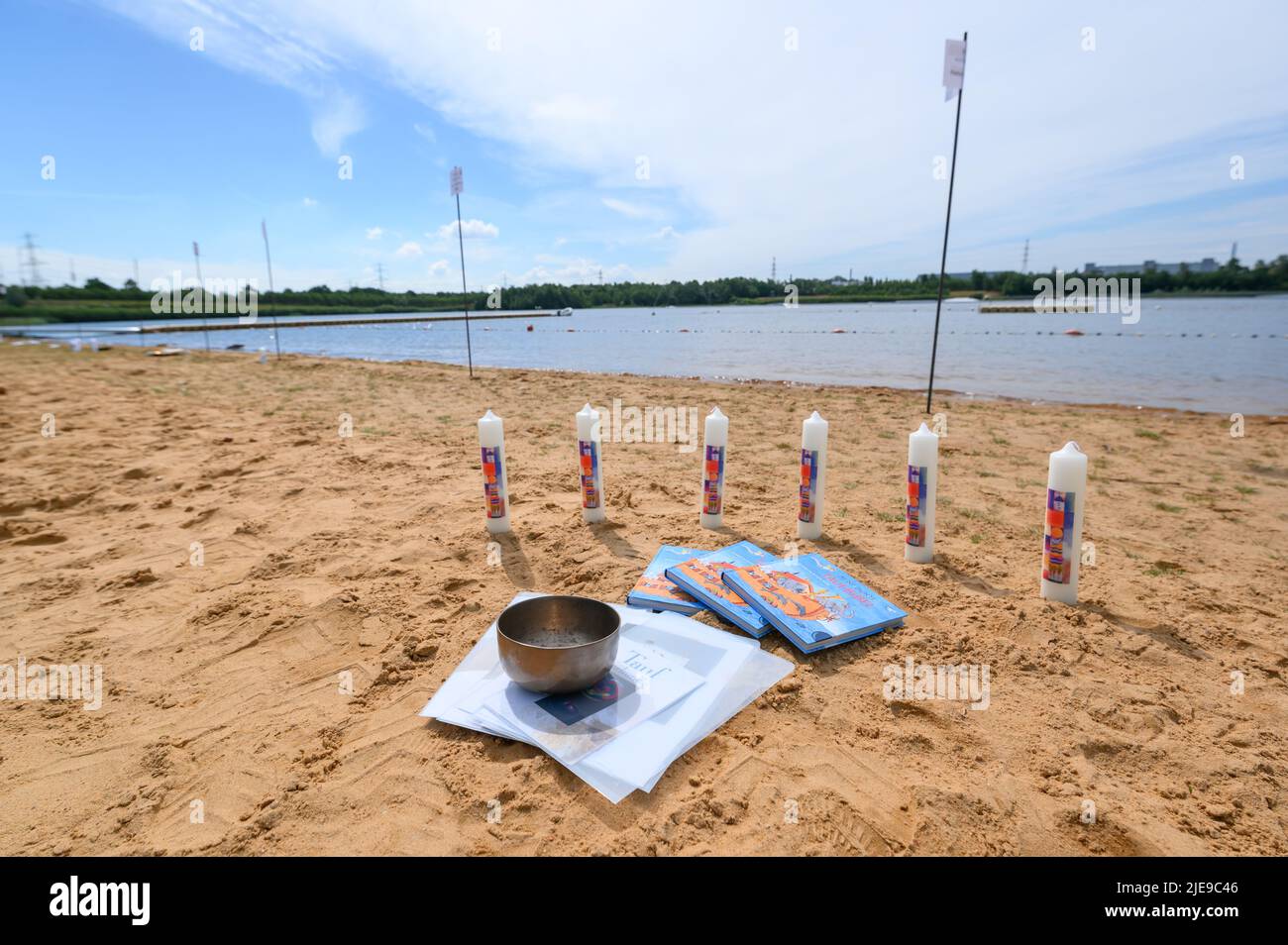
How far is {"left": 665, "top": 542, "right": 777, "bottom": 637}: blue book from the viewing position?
2689mm

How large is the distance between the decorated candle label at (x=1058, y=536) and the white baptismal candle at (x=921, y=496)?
1.81 feet

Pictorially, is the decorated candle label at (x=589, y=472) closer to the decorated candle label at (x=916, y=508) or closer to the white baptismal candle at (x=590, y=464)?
the white baptismal candle at (x=590, y=464)

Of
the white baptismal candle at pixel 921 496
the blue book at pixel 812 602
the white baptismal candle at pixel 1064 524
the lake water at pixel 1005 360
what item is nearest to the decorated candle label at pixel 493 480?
the blue book at pixel 812 602

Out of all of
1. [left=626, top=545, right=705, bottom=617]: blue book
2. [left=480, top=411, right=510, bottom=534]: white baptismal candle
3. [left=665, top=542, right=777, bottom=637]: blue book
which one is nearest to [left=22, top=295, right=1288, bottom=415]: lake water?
[left=665, top=542, right=777, bottom=637]: blue book

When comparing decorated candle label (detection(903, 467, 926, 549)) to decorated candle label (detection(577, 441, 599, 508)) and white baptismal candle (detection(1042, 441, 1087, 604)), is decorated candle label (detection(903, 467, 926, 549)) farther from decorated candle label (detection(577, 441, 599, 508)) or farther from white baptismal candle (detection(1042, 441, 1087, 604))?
decorated candle label (detection(577, 441, 599, 508))

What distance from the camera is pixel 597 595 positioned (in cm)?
304

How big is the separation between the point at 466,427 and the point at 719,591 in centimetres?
507

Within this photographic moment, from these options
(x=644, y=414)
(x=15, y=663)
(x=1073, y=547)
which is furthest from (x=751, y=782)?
(x=644, y=414)

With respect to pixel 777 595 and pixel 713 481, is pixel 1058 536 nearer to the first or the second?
pixel 777 595

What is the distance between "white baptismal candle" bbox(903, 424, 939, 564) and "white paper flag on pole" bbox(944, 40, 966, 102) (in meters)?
5.65

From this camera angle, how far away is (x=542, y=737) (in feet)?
6.47

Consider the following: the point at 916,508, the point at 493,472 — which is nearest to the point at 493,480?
the point at 493,472

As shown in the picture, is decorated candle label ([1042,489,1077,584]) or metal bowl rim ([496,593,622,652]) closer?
metal bowl rim ([496,593,622,652])

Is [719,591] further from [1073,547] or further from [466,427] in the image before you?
[466,427]
